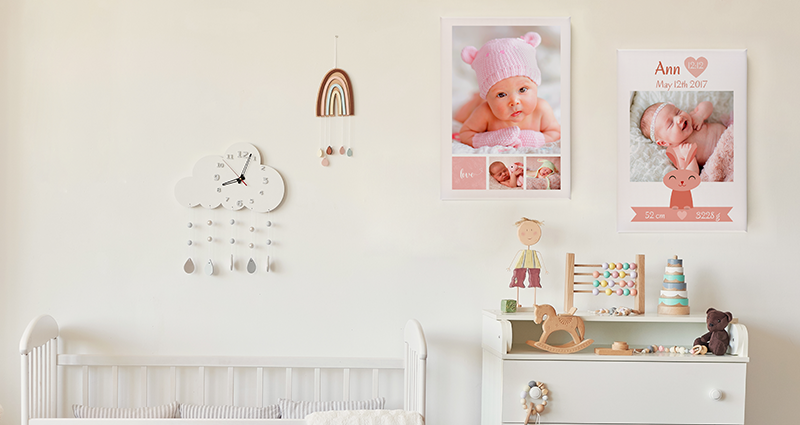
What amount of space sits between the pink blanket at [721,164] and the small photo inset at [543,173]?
521 mm

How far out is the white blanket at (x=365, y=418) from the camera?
172 cm

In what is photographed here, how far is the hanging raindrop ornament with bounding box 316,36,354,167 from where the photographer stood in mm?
2160

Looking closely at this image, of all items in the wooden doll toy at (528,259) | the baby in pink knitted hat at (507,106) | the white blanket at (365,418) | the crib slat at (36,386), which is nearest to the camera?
the white blanket at (365,418)

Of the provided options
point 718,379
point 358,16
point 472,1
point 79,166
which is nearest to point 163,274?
point 79,166

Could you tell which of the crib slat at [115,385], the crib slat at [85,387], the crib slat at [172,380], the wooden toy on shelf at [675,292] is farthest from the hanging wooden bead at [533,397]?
the crib slat at [85,387]

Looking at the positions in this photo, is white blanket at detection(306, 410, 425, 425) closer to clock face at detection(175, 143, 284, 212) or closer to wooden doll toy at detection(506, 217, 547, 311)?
wooden doll toy at detection(506, 217, 547, 311)

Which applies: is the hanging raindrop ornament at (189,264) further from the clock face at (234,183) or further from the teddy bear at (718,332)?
the teddy bear at (718,332)

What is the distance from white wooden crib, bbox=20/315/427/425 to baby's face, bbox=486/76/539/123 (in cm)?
83

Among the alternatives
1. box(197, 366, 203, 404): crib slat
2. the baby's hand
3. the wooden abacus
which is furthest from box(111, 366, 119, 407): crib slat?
the baby's hand

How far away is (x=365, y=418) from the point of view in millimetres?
1733

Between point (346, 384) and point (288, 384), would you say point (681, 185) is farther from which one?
point (288, 384)

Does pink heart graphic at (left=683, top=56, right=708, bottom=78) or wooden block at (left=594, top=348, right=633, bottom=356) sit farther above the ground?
pink heart graphic at (left=683, top=56, right=708, bottom=78)

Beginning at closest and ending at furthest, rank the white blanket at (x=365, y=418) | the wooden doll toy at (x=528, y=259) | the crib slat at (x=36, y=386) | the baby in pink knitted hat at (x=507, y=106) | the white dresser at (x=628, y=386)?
the white blanket at (x=365, y=418)
the white dresser at (x=628, y=386)
the crib slat at (x=36, y=386)
the wooden doll toy at (x=528, y=259)
the baby in pink knitted hat at (x=507, y=106)

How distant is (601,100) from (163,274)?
66.9 inches
